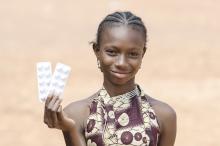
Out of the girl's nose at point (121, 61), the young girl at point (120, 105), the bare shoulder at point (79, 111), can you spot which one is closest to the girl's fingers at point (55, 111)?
the young girl at point (120, 105)

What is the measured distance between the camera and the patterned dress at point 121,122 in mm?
3254

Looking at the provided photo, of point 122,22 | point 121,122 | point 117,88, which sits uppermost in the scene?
point 122,22

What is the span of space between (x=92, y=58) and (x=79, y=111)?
9.70 metres

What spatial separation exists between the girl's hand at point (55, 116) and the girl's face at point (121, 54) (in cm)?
32

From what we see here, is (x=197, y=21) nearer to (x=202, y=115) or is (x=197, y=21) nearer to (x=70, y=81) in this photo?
(x=70, y=81)

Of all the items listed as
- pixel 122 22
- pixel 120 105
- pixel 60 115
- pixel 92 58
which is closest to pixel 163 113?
pixel 120 105

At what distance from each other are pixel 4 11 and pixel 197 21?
3871mm

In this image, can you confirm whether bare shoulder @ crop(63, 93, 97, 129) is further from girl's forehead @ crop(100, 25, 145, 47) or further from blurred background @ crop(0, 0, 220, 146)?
blurred background @ crop(0, 0, 220, 146)

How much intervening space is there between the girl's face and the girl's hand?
0.32m

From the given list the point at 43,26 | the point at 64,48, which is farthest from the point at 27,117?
the point at 43,26

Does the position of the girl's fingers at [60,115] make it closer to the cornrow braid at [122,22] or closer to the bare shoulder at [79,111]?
the bare shoulder at [79,111]

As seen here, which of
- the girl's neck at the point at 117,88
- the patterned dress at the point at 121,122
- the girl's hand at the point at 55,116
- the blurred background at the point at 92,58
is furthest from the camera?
the blurred background at the point at 92,58

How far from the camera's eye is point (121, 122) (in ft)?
10.8

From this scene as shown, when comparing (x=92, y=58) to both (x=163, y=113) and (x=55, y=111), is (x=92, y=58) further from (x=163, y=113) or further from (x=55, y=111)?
(x=55, y=111)
